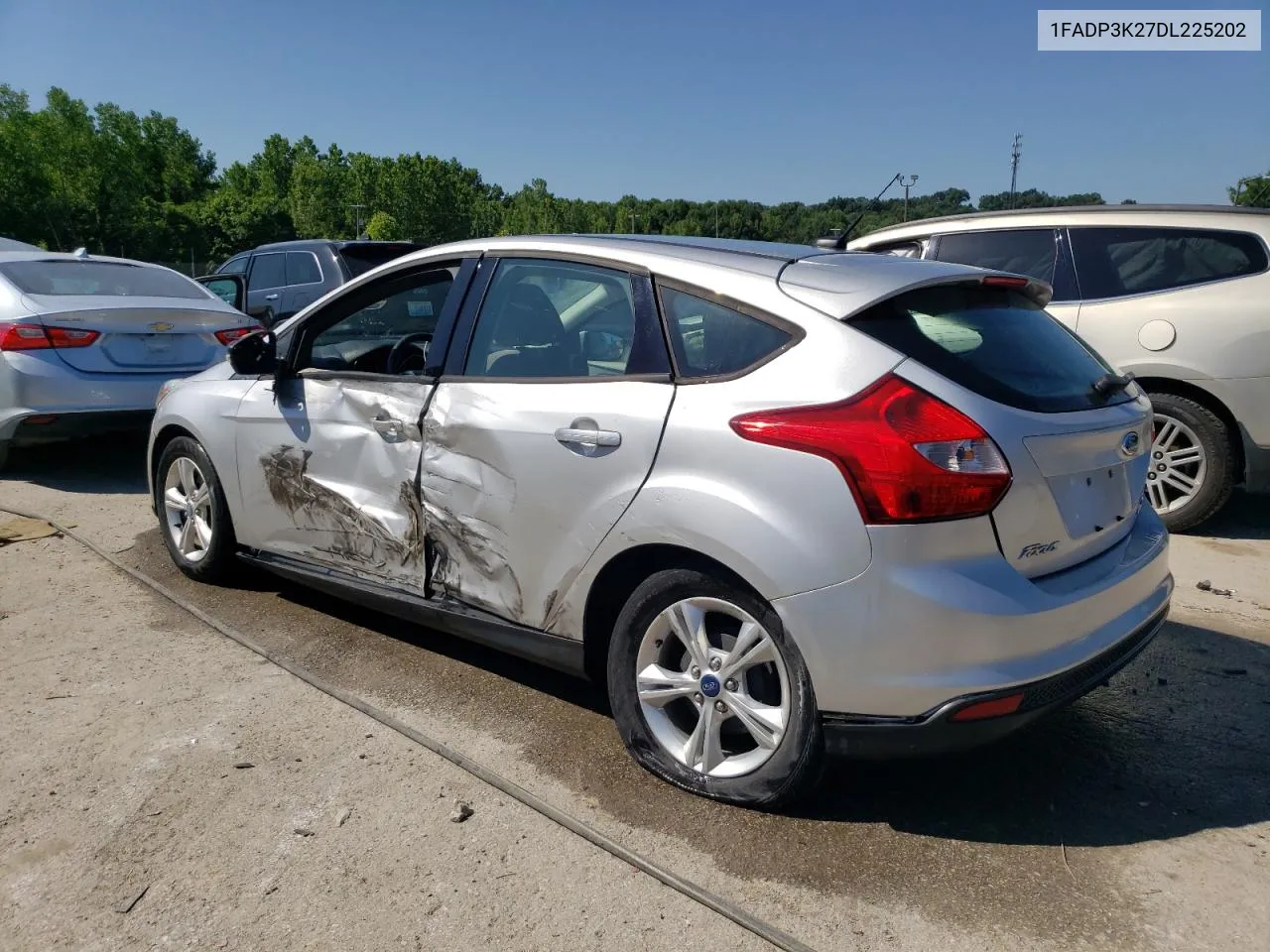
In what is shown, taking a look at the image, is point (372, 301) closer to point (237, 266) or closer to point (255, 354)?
point (255, 354)

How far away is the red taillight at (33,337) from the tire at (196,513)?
227cm

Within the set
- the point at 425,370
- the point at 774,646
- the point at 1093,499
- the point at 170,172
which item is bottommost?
the point at 774,646

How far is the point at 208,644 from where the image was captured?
4086 mm

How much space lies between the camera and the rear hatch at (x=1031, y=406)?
8.18 ft

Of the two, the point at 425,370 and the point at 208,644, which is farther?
the point at 208,644

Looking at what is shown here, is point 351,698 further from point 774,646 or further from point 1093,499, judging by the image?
point 1093,499

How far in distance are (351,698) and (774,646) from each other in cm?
176

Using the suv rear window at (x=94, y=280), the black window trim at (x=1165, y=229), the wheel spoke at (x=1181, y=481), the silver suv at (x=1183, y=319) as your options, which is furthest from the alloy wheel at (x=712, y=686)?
the suv rear window at (x=94, y=280)

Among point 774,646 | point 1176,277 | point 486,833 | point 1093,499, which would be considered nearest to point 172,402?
point 486,833

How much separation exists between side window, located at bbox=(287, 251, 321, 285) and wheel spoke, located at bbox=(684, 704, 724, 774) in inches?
339

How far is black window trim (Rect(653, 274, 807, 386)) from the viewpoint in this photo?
267cm

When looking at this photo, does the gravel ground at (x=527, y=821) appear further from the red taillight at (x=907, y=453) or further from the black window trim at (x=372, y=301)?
the black window trim at (x=372, y=301)

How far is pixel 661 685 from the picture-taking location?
114 inches

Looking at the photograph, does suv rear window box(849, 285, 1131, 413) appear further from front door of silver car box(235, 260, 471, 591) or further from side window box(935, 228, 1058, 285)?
side window box(935, 228, 1058, 285)
